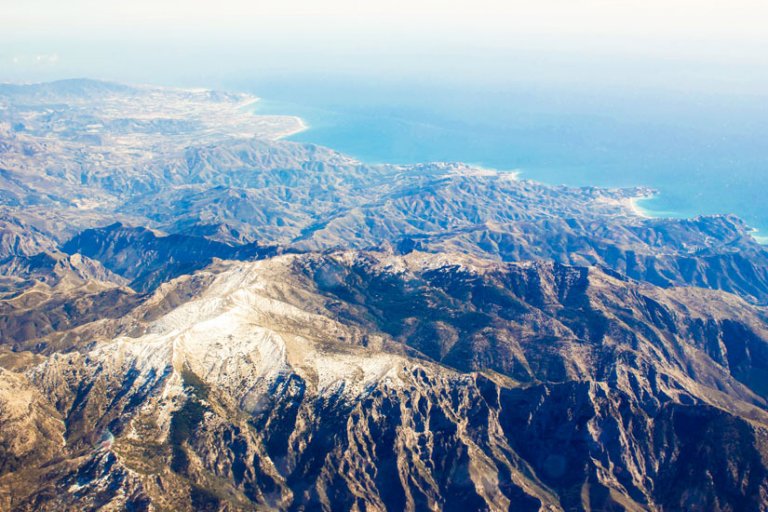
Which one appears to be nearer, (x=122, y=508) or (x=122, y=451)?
(x=122, y=508)

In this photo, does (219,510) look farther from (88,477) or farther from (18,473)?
(18,473)

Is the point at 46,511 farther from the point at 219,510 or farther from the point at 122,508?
the point at 219,510

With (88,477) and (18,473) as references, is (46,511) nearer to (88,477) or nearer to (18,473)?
(88,477)

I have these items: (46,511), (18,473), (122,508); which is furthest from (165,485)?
(18,473)

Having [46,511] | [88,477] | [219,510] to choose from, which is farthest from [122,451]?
[219,510]

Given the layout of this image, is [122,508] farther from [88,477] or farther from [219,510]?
[219,510]

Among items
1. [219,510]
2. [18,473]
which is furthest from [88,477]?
[219,510]
